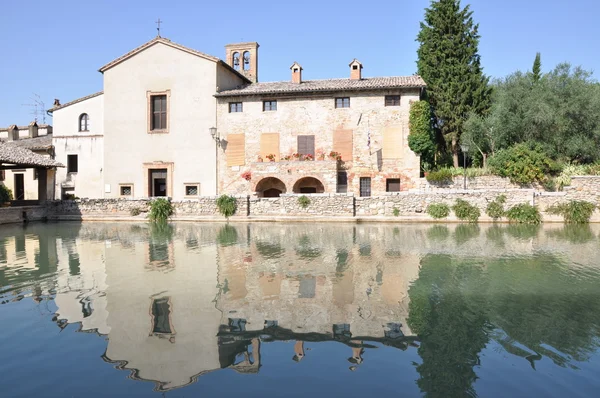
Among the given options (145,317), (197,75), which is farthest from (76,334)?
(197,75)

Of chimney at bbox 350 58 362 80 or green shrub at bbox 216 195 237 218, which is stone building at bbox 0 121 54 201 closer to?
green shrub at bbox 216 195 237 218

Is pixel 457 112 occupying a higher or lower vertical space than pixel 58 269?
higher

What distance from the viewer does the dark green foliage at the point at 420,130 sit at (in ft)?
83.5

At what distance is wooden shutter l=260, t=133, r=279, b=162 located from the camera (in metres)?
27.7

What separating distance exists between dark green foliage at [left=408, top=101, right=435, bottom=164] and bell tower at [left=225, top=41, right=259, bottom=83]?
14.2 m

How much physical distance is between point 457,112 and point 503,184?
266 inches

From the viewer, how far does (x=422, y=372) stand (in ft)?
15.2

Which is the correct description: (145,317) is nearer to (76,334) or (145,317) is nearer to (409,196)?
(76,334)

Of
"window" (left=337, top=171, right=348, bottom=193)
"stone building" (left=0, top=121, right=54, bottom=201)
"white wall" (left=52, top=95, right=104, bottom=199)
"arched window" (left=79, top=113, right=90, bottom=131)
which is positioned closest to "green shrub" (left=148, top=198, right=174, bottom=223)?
"white wall" (left=52, top=95, right=104, bottom=199)

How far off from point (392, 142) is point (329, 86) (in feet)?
17.3

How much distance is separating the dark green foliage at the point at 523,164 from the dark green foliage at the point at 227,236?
1512 cm

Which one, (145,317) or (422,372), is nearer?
(422,372)

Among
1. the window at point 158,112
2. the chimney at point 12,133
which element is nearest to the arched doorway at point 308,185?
the window at point 158,112

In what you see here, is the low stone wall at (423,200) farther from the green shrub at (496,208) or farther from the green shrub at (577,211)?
the green shrub at (577,211)
